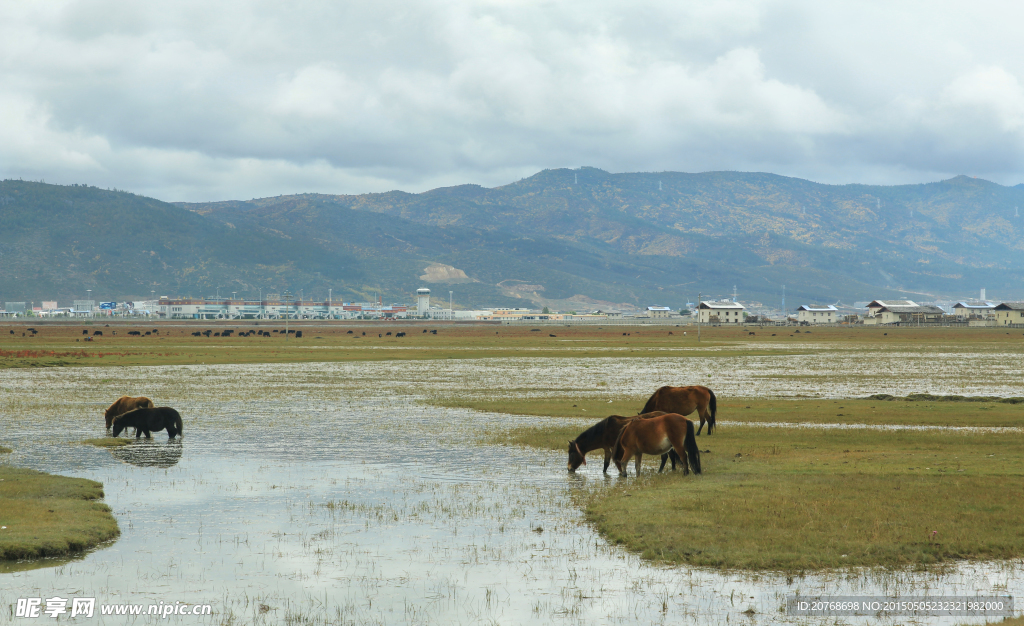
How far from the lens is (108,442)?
2317 centimetres

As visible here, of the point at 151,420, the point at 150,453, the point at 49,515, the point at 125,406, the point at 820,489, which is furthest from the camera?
the point at 125,406

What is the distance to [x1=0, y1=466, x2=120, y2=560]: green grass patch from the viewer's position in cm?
1259

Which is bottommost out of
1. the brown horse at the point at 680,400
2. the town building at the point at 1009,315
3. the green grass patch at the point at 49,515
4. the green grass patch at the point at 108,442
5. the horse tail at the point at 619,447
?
the green grass patch at the point at 108,442

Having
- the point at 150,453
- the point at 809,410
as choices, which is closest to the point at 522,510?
the point at 150,453

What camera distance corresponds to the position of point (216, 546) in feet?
42.5

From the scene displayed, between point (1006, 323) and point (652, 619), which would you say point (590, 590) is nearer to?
point (652, 619)

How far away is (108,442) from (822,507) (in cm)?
1800

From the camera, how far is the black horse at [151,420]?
23.8 metres

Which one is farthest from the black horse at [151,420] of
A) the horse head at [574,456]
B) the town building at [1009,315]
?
the town building at [1009,315]

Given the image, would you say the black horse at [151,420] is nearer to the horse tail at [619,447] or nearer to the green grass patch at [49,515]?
the green grass patch at [49,515]

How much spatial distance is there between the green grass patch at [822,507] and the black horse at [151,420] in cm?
1152

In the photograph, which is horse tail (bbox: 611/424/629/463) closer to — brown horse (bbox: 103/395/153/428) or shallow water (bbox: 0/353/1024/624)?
shallow water (bbox: 0/353/1024/624)

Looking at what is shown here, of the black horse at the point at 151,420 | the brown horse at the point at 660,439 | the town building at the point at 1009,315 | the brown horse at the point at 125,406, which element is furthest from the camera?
the town building at the point at 1009,315

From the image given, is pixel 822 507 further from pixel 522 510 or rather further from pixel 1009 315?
pixel 1009 315
